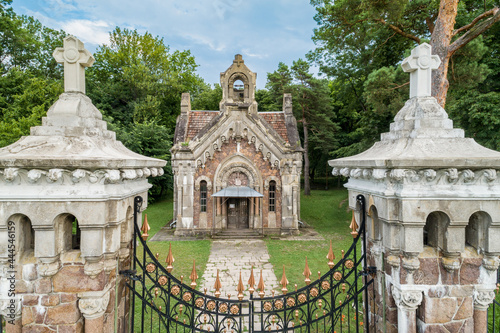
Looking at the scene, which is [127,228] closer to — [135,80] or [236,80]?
[236,80]

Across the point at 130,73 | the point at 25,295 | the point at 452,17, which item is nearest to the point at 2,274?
the point at 25,295

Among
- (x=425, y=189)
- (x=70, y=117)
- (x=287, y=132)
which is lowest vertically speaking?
(x=425, y=189)

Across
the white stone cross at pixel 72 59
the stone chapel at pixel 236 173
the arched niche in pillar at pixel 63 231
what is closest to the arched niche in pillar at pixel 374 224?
the arched niche in pillar at pixel 63 231

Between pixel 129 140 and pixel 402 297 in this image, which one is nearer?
pixel 402 297

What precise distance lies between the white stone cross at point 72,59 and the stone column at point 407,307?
385 cm

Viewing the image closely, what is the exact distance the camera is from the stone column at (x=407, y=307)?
8.18 ft

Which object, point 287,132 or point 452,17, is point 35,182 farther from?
point 287,132

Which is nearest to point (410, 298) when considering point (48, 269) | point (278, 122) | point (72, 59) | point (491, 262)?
point (491, 262)

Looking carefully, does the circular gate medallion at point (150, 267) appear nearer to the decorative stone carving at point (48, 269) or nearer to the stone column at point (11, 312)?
the decorative stone carving at point (48, 269)

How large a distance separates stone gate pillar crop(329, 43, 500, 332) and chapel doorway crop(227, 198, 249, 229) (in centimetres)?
1304

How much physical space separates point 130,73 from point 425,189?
33.7 m

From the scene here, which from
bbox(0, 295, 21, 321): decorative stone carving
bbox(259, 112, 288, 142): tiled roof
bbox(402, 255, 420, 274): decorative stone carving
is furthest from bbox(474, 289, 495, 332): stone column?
bbox(259, 112, 288, 142): tiled roof

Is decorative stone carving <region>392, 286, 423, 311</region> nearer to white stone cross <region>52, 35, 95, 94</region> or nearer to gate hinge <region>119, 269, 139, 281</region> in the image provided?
gate hinge <region>119, 269, 139, 281</region>

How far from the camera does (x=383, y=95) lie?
1000 centimetres
